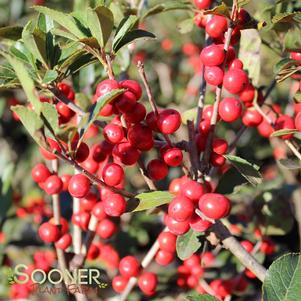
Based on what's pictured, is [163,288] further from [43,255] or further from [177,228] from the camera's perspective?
[177,228]

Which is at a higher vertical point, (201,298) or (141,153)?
(201,298)

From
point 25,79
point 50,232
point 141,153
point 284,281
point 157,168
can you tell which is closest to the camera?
point 25,79

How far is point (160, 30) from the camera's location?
3678 millimetres

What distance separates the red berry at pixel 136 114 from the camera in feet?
3.65

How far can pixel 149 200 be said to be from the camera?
1145mm

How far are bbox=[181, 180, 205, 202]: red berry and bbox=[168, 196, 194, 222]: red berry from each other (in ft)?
0.08

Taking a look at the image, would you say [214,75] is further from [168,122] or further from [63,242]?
[63,242]

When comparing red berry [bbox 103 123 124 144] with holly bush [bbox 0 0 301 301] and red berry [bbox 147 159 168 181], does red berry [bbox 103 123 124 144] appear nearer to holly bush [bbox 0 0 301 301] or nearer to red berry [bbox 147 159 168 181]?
holly bush [bbox 0 0 301 301]

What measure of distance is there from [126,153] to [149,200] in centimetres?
12

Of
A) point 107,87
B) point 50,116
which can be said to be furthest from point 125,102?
point 50,116

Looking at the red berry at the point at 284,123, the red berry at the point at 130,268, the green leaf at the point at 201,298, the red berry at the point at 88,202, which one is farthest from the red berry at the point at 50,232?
the red berry at the point at 284,123

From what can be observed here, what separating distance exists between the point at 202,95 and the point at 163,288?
0.93m

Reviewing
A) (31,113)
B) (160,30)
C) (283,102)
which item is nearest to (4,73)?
(31,113)

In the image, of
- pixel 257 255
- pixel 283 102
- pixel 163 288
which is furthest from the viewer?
pixel 283 102
